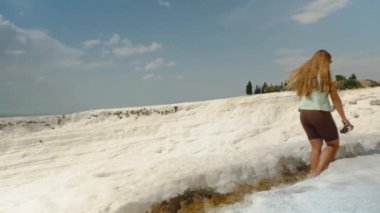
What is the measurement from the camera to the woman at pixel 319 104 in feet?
20.2

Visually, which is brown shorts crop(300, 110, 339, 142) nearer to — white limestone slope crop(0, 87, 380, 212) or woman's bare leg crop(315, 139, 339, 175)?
woman's bare leg crop(315, 139, 339, 175)

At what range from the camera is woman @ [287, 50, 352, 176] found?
6.15 metres

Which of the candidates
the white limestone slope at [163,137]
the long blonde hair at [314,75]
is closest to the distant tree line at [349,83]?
the white limestone slope at [163,137]

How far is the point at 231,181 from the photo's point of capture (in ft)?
19.7

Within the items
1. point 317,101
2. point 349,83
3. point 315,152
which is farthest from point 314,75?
point 349,83

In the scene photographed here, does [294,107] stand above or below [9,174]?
above

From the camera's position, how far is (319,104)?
614 cm

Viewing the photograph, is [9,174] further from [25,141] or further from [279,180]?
[279,180]

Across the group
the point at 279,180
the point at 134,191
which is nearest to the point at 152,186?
the point at 134,191

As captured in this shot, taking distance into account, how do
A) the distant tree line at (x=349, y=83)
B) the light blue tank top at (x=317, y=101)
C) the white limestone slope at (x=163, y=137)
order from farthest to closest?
the distant tree line at (x=349, y=83)
the white limestone slope at (x=163, y=137)
the light blue tank top at (x=317, y=101)

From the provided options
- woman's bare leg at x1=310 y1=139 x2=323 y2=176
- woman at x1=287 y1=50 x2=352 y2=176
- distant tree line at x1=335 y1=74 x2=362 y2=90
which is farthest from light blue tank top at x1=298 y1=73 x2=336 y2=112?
distant tree line at x1=335 y1=74 x2=362 y2=90

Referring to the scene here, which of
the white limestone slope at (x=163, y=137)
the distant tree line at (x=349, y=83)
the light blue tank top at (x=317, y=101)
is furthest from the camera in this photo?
the distant tree line at (x=349, y=83)

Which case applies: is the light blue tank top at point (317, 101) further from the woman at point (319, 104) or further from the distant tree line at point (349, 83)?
the distant tree line at point (349, 83)

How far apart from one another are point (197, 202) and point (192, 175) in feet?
1.38
